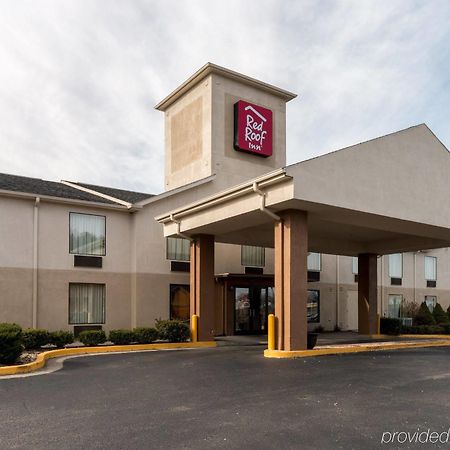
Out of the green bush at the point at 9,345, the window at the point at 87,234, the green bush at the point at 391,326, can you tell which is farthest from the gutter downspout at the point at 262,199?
the green bush at the point at 391,326

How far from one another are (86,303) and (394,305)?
806 inches

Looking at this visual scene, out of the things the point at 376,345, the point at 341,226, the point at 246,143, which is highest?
the point at 246,143

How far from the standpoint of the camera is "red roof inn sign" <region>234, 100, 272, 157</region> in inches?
1017

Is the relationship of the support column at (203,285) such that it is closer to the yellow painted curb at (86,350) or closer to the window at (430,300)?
the yellow painted curb at (86,350)

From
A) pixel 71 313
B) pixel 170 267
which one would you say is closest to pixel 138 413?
pixel 71 313

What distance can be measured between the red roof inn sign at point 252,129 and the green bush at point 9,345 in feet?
52.9

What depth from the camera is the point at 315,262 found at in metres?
27.8

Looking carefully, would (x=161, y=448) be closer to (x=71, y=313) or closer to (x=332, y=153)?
(x=332, y=153)

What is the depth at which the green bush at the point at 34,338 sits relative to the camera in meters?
14.8

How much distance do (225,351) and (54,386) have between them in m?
6.68

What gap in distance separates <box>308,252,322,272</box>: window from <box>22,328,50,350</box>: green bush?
15903 mm


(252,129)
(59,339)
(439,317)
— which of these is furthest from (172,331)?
(439,317)

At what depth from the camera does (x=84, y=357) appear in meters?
14.2

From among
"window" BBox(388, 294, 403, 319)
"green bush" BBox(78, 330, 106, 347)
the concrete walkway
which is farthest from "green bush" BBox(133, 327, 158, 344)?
"window" BBox(388, 294, 403, 319)
